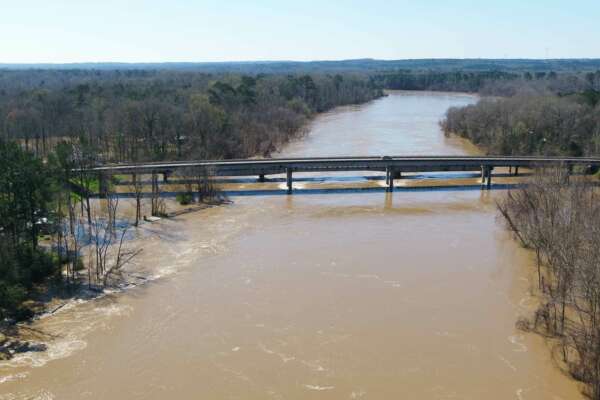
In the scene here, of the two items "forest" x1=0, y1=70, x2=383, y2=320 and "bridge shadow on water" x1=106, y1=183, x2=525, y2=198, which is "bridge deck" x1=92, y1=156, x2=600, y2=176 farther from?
"forest" x1=0, y1=70, x2=383, y2=320

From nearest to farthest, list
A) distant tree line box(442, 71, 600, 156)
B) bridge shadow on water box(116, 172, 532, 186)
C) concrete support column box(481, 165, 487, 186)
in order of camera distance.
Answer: concrete support column box(481, 165, 487, 186), bridge shadow on water box(116, 172, 532, 186), distant tree line box(442, 71, 600, 156)

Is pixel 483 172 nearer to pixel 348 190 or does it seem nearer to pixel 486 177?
pixel 486 177

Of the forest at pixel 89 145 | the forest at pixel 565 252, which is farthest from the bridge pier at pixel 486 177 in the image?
the forest at pixel 89 145

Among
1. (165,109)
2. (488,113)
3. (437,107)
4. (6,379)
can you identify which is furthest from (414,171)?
(437,107)

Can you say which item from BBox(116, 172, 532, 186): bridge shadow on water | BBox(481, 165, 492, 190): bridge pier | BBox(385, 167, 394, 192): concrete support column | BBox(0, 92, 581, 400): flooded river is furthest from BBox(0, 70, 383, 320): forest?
BBox(481, 165, 492, 190): bridge pier

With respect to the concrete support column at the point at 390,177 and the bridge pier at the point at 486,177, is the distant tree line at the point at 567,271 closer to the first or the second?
the concrete support column at the point at 390,177

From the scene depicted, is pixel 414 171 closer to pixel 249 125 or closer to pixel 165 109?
pixel 249 125

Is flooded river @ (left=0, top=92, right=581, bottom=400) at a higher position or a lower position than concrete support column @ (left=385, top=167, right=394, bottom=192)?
lower
